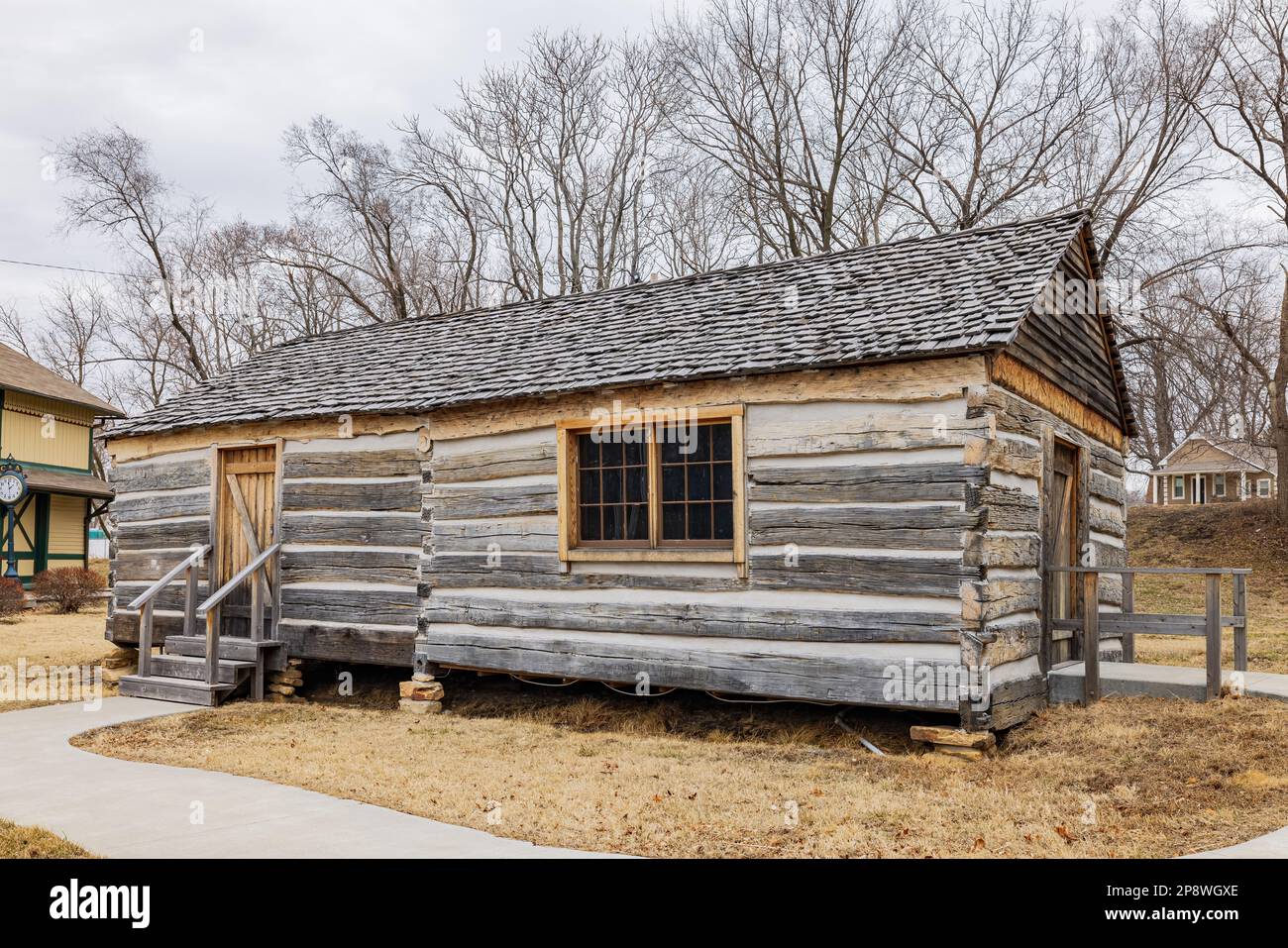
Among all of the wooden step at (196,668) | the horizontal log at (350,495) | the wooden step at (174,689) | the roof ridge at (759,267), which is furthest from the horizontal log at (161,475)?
the roof ridge at (759,267)

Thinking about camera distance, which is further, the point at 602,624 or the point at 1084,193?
the point at 1084,193

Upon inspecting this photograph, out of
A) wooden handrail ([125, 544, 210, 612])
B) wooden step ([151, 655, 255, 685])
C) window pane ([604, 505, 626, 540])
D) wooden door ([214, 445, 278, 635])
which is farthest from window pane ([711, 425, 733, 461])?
wooden handrail ([125, 544, 210, 612])

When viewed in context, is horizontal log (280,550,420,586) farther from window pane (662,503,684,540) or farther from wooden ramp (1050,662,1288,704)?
wooden ramp (1050,662,1288,704)

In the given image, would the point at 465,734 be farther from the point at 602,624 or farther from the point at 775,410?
the point at 775,410

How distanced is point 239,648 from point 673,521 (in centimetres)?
522

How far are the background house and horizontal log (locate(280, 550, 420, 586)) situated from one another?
118ft

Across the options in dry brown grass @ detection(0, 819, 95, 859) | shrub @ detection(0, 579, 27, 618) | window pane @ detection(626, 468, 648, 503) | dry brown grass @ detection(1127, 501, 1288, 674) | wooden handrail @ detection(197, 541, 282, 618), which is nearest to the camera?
dry brown grass @ detection(0, 819, 95, 859)

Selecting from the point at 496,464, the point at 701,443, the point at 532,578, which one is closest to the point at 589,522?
the point at 532,578

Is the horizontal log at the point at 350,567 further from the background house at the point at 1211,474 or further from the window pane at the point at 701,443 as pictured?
the background house at the point at 1211,474

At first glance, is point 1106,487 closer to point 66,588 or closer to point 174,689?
point 174,689

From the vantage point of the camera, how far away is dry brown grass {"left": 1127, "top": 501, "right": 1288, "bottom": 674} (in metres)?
14.2

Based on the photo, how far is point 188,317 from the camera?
31922 millimetres

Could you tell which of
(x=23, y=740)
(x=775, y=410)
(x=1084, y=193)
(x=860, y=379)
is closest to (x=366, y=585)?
(x=23, y=740)

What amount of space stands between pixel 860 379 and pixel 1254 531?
18.5 meters
